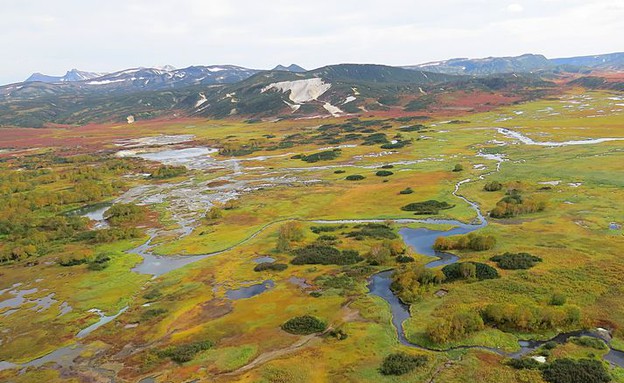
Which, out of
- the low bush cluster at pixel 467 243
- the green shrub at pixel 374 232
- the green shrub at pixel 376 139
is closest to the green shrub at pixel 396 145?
the green shrub at pixel 376 139

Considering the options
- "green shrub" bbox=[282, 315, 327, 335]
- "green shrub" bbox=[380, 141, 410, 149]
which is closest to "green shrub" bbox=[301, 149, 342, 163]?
"green shrub" bbox=[380, 141, 410, 149]

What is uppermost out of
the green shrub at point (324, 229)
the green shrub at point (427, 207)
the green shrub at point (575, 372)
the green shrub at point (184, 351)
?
the green shrub at point (575, 372)

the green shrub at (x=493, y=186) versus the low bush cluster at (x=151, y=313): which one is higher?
the green shrub at (x=493, y=186)

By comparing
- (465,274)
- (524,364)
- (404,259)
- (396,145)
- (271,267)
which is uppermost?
(465,274)

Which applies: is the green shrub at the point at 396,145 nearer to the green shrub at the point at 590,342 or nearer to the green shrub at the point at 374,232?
the green shrub at the point at 374,232

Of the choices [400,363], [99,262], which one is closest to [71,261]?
[99,262]

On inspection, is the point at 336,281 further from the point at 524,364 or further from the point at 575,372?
the point at 575,372
